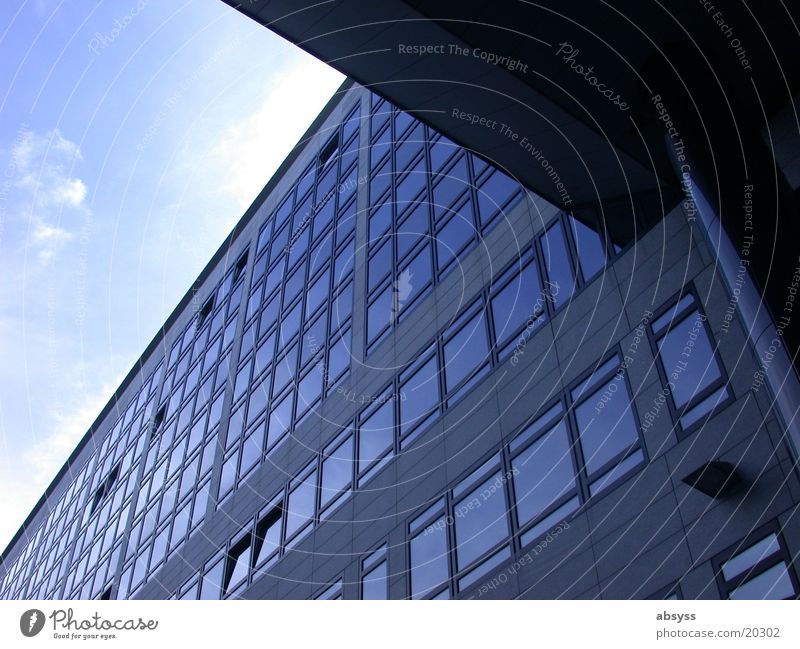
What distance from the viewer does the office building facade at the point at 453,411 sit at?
13.6 metres

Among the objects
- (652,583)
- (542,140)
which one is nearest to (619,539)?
(652,583)

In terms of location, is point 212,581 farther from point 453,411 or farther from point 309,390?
point 453,411

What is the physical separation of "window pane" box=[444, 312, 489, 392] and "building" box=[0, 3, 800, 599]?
0.07m

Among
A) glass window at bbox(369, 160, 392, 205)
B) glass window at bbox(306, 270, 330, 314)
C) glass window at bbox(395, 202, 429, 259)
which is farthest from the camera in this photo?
glass window at bbox(306, 270, 330, 314)

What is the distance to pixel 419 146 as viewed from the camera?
89.4ft

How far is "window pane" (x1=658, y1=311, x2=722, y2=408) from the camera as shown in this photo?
14383mm

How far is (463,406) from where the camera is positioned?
19.5 m

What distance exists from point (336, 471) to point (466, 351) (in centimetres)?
558

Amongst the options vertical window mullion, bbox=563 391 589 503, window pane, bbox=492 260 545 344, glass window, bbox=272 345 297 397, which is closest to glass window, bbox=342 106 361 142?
glass window, bbox=272 345 297 397

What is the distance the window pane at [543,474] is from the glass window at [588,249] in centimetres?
328

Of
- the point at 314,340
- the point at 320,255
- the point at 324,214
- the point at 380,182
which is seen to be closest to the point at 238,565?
the point at 314,340

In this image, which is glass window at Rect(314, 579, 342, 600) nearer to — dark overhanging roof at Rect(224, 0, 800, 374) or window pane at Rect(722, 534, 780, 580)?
window pane at Rect(722, 534, 780, 580)

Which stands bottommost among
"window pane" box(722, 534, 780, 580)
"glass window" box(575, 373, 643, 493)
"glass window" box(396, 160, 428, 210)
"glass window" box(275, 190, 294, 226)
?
"window pane" box(722, 534, 780, 580)

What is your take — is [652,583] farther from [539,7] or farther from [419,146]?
[419,146]
